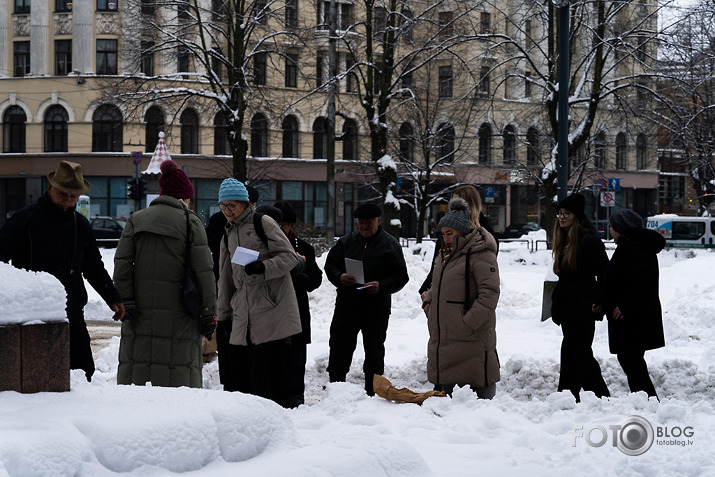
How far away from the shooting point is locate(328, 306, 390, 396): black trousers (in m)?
8.30

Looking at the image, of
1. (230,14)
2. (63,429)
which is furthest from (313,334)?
(230,14)

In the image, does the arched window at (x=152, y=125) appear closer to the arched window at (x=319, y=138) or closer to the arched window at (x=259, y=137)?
the arched window at (x=259, y=137)

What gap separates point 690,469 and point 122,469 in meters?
2.89

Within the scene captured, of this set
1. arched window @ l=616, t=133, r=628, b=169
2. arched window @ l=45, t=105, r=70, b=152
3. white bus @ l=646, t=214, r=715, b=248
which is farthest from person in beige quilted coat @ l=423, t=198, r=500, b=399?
arched window @ l=616, t=133, r=628, b=169

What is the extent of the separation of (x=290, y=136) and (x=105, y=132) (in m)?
10.1

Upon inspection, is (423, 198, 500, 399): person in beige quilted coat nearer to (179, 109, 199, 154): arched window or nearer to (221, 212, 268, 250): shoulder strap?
(221, 212, 268, 250): shoulder strap

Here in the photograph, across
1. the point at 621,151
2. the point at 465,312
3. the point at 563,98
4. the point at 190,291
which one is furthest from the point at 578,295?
the point at 621,151

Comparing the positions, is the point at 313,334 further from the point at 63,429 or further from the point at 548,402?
the point at 63,429

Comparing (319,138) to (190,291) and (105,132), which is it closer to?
(105,132)

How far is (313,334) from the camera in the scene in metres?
12.4

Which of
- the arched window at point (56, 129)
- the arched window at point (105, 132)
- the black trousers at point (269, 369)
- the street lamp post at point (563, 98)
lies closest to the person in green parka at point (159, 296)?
the black trousers at point (269, 369)

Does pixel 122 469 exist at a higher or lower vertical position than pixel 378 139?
lower

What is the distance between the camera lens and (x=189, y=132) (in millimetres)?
49438

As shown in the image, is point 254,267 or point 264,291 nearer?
point 254,267
